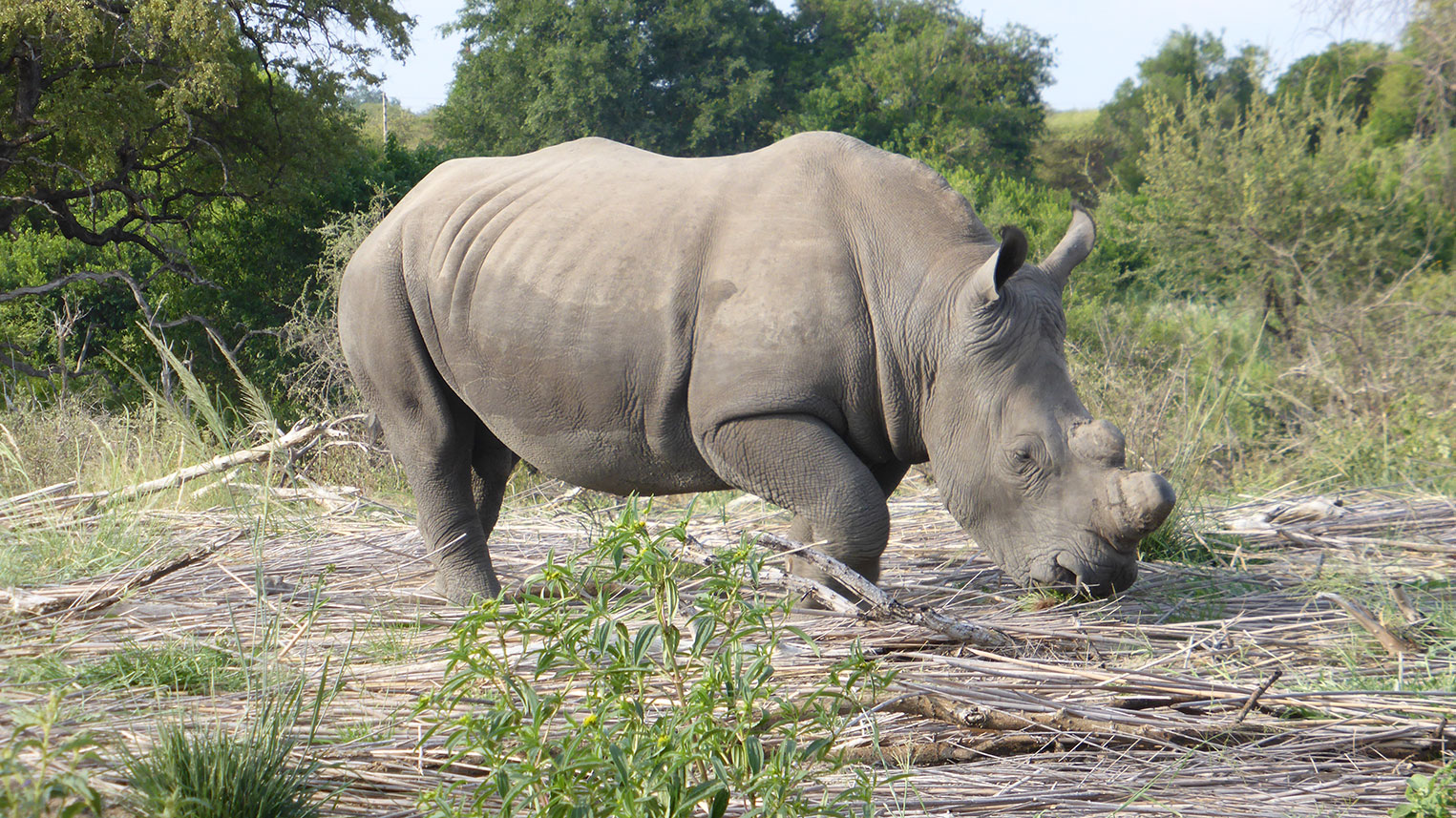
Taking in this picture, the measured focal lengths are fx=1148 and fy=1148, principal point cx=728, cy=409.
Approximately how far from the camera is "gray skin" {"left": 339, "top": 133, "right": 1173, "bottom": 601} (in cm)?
371

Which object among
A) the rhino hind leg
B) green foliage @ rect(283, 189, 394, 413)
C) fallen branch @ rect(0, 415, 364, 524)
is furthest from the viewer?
green foliage @ rect(283, 189, 394, 413)

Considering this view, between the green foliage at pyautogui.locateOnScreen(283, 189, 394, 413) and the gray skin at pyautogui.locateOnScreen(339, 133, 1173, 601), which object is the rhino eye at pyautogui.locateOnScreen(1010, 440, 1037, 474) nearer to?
the gray skin at pyautogui.locateOnScreen(339, 133, 1173, 601)

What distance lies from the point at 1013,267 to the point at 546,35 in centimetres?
3063

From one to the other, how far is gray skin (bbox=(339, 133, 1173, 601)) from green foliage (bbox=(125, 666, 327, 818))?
6.07 ft

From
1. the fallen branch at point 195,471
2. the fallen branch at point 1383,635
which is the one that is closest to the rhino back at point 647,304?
the fallen branch at point 195,471

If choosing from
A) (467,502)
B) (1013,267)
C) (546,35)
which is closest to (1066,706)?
(1013,267)

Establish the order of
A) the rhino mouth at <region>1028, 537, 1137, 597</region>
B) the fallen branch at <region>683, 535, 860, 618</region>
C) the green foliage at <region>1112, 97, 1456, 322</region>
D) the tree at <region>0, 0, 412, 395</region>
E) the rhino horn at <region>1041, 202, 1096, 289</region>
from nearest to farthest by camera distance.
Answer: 1. the fallen branch at <region>683, 535, 860, 618</region>
2. the rhino mouth at <region>1028, 537, 1137, 597</region>
3. the rhino horn at <region>1041, 202, 1096, 289</region>
4. the tree at <region>0, 0, 412, 395</region>
5. the green foliage at <region>1112, 97, 1456, 322</region>

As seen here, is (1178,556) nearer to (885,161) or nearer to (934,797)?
(885,161)

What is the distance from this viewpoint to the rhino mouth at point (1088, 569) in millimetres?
3766

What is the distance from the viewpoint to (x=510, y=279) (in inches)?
162

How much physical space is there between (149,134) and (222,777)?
16.3 meters

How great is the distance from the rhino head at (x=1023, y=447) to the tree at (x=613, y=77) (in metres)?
26.3

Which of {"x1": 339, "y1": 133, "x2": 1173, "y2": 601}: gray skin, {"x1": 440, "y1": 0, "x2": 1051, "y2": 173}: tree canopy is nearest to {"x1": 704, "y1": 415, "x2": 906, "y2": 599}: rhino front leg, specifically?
{"x1": 339, "y1": 133, "x2": 1173, "y2": 601}: gray skin

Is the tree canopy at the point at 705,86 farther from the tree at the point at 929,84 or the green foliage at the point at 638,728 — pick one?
the green foliage at the point at 638,728
